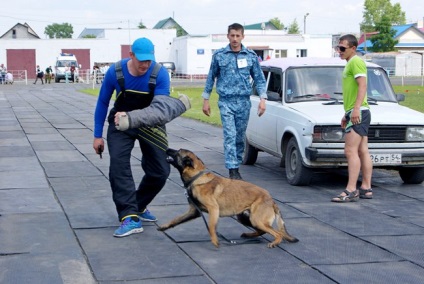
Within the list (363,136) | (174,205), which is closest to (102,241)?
(174,205)

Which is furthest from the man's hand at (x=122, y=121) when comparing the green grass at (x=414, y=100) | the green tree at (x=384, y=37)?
the green tree at (x=384, y=37)

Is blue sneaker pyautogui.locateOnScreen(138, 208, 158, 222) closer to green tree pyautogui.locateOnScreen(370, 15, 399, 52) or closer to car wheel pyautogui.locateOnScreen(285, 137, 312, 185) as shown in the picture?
car wheel pyautogui.locateOnScreen(285, 137, 312, 185)

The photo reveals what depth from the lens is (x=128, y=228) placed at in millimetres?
6961

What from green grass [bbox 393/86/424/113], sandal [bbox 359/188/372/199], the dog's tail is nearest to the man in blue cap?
the dog's tail

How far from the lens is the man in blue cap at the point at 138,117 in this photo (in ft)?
22.1

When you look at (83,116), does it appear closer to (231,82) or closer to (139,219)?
(231,82)

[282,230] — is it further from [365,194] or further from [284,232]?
[365,194]

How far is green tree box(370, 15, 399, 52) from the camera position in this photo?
3824 inches

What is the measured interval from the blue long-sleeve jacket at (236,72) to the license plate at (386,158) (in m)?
1.66

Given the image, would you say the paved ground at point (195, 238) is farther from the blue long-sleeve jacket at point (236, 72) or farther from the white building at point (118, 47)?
the white building at point (118, 47)

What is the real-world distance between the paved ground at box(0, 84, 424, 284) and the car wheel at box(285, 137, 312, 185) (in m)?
0.17

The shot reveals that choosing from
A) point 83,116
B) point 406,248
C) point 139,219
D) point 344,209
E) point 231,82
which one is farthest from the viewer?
point 83,116

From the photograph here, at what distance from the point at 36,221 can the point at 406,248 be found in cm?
360

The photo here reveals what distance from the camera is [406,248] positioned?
21.6ft
